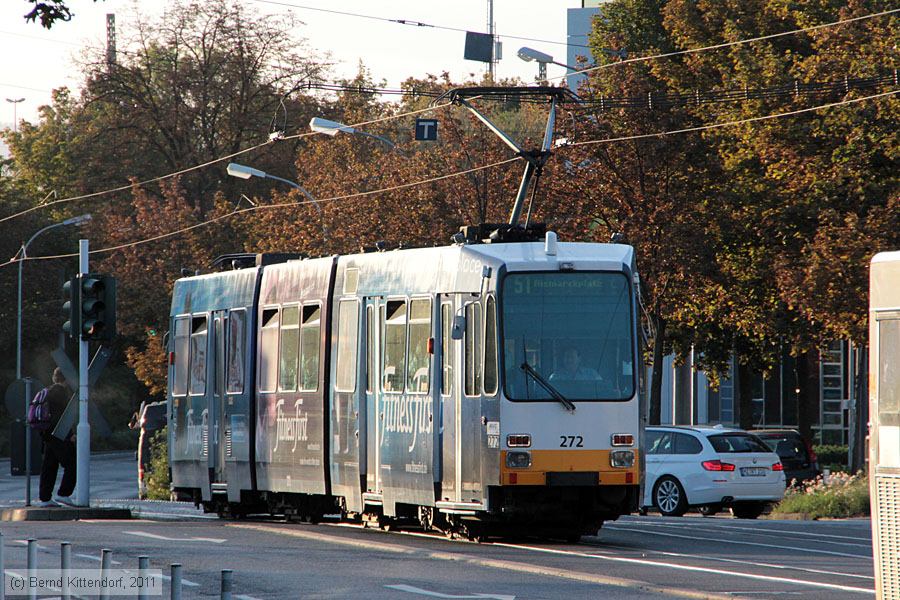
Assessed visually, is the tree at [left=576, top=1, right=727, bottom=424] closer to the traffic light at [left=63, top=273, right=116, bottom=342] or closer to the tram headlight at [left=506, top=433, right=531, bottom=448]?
the traffic light at [left=63, top=273, right=116, bottom=342]

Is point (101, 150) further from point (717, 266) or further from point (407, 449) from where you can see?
point (407, 449)

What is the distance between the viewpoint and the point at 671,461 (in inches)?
1113

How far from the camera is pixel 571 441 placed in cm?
1788

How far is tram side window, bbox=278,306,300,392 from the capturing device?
22.2m

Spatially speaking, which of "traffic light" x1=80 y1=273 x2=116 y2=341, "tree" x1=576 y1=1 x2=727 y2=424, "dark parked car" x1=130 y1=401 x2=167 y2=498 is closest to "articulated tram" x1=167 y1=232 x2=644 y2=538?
"traffic light" x1=80 y1=273 x2=116 y2=341

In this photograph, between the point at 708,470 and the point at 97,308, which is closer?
the point at 97,308

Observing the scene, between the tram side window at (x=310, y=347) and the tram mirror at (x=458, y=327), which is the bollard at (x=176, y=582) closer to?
the tram mirror at (x=458, y=327)

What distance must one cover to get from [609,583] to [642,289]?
570 centimetres

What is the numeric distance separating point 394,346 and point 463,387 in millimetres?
1632

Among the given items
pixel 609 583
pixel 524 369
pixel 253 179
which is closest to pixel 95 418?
pixel 524 369

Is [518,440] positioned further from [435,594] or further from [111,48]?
[111,48]

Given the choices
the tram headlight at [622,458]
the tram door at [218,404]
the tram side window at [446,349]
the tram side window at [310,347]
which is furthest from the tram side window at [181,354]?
the tram headlight at [622,458]

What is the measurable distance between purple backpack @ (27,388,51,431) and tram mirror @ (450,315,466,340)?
8738mm

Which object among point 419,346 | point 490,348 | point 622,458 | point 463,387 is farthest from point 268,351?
point 622,458
